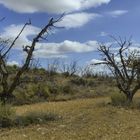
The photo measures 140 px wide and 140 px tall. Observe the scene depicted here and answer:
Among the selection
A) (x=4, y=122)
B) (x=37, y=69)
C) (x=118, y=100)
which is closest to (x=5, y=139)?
(x=4, y=122)

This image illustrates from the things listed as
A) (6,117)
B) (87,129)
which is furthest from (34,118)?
(87,129)

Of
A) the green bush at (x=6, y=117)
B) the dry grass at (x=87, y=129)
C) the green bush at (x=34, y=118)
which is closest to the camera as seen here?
the dry grass at (x=87, y=129)

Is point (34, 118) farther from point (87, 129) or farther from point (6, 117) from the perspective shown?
point (87, 129)

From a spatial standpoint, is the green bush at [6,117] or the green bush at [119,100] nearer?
the green bush at [6,117]

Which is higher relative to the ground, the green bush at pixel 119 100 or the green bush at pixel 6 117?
the green bush at pixel 119 100

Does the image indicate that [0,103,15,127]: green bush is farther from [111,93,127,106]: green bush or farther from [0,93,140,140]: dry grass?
[111,93,127,106]: green bush

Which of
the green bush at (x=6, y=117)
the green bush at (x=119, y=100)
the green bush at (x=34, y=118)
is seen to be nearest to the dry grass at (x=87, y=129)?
the green bush at (x=34, y=118)

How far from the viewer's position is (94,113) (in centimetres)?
1650

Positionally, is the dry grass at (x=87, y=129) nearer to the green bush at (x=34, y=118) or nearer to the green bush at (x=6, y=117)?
the green bush at (x=34, y=118)

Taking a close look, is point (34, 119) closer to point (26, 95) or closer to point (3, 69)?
point (3, 69)

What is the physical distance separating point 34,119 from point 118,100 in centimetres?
584

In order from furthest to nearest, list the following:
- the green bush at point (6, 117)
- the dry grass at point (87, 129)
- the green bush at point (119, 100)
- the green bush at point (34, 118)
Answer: the green bush at point (119, 100), the green bush at point (34, 118), the green bush at point (6, 117), the dry grass at point (87, 129)

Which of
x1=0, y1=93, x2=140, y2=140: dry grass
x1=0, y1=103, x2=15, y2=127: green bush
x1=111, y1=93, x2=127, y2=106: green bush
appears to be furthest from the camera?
x1=111, y1=93, x2=127, y2=106: green bush

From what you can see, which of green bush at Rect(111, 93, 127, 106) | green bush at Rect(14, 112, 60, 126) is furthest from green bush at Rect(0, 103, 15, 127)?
green bush at Rect(111, 93, 127, 106)
